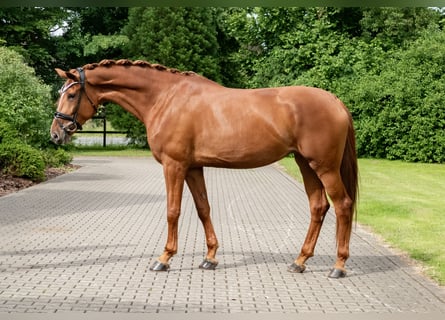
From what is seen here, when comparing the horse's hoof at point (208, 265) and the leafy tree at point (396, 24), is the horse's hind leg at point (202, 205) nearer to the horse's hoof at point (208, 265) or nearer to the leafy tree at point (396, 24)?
the horse's hoof at point (208, 265)

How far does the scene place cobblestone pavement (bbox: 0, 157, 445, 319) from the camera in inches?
188

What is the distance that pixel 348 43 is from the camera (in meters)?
31.3

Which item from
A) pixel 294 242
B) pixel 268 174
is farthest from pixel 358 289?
pixel 268 174

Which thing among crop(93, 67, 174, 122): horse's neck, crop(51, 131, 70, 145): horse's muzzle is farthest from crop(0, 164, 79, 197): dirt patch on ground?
crop(93, 67, 174, 122): horse's neck

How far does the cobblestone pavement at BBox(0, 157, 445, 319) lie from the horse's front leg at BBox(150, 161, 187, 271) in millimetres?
149

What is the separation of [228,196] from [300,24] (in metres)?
20.5

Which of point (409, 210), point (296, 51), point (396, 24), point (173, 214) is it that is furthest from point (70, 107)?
point (396, 24)

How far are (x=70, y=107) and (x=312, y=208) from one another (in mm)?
2610

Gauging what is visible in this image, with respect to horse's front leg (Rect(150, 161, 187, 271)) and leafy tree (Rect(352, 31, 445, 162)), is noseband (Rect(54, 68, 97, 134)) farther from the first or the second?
leafy tree (Rect(352, 31, 445, 162))

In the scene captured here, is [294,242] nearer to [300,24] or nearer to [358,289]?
[358,289]

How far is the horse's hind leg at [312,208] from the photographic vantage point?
591 centimetres

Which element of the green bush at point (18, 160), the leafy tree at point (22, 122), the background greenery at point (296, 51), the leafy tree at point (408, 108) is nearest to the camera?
the green bush at point (18, 160)

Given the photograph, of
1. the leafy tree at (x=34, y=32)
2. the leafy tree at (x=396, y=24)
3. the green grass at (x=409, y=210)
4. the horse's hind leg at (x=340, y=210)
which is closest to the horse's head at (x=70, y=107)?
the horse's hind leg at (x=340, y=210)

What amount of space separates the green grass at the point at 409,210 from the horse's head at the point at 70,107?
387 centimetres
